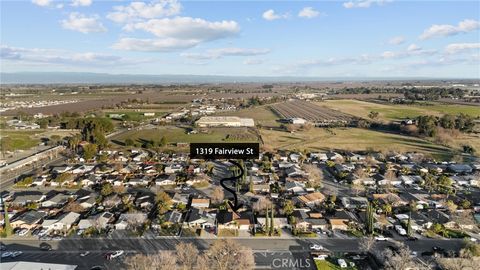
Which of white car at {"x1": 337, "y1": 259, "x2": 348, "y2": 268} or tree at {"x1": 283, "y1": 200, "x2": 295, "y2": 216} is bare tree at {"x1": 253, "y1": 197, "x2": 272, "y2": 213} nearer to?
tree at {"x1": 283, "y1": 200, "x2": 295, "y2": 216}

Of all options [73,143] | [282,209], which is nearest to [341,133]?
[282,209]

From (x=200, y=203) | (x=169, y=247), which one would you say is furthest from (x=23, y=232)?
(x=200, y=203)

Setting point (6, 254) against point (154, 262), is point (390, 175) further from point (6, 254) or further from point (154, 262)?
point (6, 254)

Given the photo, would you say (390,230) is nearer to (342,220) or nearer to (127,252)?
(342,220)

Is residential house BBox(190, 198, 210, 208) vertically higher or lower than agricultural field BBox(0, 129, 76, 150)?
lower

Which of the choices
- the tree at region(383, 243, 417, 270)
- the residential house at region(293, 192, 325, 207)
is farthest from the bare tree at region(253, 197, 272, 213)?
the tree at region(383, 243, 417, 270)

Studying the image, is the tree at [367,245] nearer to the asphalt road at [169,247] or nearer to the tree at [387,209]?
the asphalt road at [169,247]
